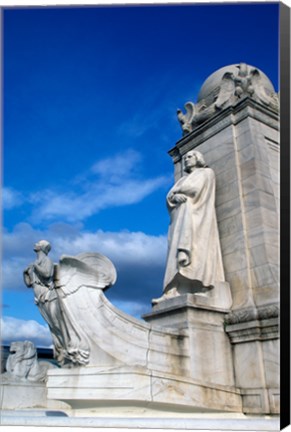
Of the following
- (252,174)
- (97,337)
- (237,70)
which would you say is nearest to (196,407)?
(97,337)

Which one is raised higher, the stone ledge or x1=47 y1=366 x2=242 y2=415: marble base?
the stone ledge

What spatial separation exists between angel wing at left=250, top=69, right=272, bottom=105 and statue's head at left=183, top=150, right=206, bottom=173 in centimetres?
178

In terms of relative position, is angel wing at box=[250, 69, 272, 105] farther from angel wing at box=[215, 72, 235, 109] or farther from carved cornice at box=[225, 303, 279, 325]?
carved cornice at box=[225, 303, 279, 325]

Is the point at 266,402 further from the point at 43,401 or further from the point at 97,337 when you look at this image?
the point at 43,401

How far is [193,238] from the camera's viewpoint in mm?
9570

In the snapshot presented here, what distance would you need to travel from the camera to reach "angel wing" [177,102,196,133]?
471 inches

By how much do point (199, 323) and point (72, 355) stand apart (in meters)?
2.16

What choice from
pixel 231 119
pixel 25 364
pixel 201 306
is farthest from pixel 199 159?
pixel 25 364

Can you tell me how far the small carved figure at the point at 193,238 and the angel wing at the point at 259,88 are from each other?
198cm

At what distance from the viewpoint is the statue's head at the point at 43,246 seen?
8999mm

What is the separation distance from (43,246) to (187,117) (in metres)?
5.00

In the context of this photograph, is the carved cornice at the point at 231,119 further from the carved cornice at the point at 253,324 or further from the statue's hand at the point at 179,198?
the carved cornice at the point at 253,324

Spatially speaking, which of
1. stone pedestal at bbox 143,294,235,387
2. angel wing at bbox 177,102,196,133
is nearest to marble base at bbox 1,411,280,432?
stone pedestal at bbox 143,294,235,387

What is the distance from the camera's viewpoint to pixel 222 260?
1004 cm
